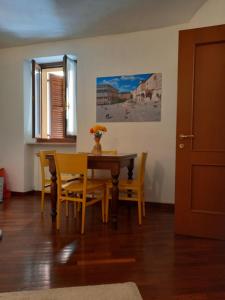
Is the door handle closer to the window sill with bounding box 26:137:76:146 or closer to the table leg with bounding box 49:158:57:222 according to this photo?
the table leg with bounding box 49:158:57:222

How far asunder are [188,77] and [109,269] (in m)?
1.96

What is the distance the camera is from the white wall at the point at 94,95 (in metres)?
3.84

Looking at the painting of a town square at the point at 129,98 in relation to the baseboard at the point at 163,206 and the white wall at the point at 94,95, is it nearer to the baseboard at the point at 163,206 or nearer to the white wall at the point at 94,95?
the white wall at the point at 94,95

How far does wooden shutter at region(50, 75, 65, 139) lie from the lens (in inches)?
187

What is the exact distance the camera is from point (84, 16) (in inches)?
137

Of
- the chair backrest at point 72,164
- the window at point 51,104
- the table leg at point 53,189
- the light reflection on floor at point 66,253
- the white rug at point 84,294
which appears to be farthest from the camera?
the window at point 51,104

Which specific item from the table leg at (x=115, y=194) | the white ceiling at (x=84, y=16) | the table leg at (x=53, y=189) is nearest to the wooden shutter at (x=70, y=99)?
the white ceiling at (x=84, y=16)

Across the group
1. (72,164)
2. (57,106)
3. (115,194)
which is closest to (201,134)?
(115,194)

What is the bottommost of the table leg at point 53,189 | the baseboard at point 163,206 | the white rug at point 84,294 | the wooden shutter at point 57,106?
the baseboard at point 163,206

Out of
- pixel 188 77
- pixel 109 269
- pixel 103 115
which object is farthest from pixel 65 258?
pixel 103 115

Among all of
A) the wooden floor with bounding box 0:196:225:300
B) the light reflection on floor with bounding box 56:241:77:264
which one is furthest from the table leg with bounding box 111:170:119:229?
the light reflection on floor with bounding box 56:241:77:264

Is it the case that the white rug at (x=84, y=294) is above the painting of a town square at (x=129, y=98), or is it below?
below

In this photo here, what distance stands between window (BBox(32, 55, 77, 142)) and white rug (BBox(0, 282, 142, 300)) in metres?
3.04

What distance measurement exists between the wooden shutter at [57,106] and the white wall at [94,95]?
365 mm
